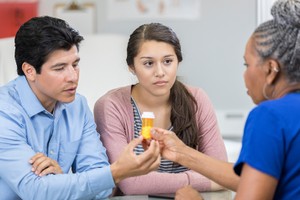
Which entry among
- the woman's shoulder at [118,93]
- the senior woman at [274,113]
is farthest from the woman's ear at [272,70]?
the woman's shoulder at [118,93]

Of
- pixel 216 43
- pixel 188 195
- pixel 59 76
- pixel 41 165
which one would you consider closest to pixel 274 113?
pixel 188 195

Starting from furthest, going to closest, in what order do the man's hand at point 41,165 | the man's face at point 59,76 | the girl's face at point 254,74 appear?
the man's face at point 59,76
the man's hand at point 41,165
the girl's face at point 254,74

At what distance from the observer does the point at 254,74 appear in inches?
47.3

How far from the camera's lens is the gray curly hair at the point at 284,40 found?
1149 mm

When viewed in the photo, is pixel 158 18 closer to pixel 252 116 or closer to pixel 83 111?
pixel 83 111

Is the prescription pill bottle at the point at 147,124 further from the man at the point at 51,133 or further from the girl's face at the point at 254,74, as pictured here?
the girl's face at the point at 254,74

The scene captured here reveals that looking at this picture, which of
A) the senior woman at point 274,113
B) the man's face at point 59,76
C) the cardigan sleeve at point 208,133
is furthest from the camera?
the cardigan sleeve at point 208,133

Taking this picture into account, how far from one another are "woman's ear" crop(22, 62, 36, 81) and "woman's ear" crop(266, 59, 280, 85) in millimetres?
889

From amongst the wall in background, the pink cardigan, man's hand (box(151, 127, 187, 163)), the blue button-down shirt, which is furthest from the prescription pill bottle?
the wall in background

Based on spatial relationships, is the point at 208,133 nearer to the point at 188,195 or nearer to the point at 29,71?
the point at 188,195

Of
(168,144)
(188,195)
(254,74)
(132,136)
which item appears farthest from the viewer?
(132,136)

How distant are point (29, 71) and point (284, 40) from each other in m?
0.95

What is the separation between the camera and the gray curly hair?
1149 millimetres

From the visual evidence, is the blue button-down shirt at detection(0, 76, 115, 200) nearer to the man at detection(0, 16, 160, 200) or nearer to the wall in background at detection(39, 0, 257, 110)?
the man at detection(0, 16, 160, 200)
